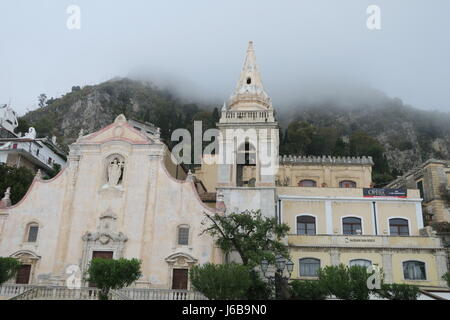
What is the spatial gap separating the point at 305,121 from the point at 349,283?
85.2 metres

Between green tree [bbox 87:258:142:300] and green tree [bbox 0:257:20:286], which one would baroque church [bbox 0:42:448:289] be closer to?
green tree [bbox 0:257:20:286]

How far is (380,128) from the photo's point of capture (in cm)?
11412

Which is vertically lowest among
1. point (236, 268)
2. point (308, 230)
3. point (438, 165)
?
point (236, 268)

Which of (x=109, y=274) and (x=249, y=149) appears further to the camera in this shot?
(x=249, y=149)

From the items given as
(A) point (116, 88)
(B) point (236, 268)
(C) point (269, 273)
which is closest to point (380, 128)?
(A) point (116, 88)

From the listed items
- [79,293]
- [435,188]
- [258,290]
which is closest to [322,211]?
[435,188]

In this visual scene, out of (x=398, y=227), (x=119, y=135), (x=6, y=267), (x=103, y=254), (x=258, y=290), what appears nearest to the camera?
(x=6, y=267)

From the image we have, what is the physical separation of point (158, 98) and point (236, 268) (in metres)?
97.9

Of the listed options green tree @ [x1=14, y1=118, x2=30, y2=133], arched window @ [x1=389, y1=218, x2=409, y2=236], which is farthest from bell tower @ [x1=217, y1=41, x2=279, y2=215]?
green tree @ [x1=14, y1=118, x2=30, y2=133]

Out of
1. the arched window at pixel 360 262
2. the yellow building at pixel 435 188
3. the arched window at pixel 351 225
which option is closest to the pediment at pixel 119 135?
the arched window at pixel 351 225

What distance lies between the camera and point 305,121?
105 metres

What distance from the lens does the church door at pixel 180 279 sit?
28641mm

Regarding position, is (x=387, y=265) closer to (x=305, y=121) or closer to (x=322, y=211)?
(x=322, y=211)
